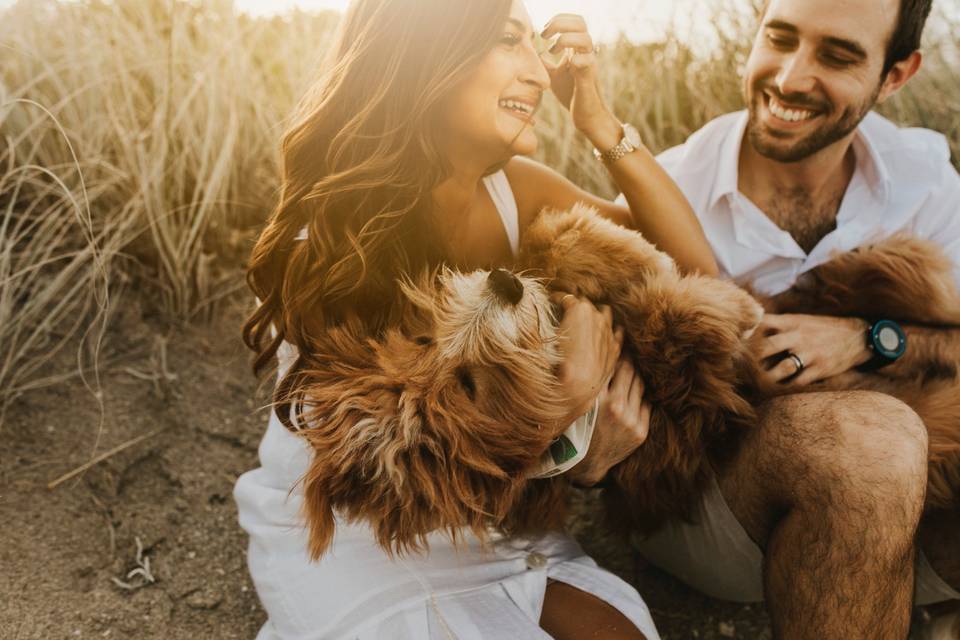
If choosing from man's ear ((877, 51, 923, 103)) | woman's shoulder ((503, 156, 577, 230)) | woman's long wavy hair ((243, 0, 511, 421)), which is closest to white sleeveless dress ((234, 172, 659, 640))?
woman's long wavy hair ((243, 0, 511, 421))

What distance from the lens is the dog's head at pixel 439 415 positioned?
146 centimetres

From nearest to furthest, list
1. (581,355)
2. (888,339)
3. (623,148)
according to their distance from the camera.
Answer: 1. (581,355)
2. (888,339)
3. (623,148)

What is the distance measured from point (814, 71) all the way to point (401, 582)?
7.06 ft

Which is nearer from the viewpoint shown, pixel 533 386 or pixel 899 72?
pixel 533 386

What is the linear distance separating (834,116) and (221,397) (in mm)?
2484

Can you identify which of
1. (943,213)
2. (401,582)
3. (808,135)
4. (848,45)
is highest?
(848,45)

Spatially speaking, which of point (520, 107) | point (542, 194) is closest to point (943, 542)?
point (542, 194)

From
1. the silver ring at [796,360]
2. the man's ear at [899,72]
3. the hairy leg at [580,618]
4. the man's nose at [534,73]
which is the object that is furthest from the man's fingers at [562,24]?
the hairy leg at [580,618]

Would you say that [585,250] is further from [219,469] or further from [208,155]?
[208,155]

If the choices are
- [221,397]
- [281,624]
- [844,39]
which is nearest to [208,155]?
[221,397]

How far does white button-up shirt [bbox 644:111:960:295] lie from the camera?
8.58 feet

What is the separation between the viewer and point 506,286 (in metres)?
1.55

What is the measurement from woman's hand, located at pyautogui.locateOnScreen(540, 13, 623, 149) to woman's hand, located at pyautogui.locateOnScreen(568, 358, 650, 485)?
80 centimetres

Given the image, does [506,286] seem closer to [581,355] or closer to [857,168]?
[581,355]
